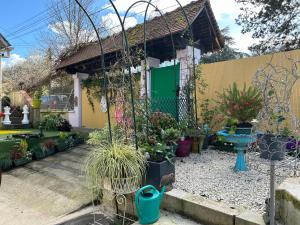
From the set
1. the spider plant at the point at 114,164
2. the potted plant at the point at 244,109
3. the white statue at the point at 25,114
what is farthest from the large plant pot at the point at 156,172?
the white statue at the point at 25,114

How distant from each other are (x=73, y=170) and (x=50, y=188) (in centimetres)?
80

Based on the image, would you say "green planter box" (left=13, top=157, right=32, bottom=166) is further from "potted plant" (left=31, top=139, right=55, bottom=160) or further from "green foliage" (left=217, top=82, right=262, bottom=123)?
"green foliage" (left=217, top=82, right=262, bottom=123)

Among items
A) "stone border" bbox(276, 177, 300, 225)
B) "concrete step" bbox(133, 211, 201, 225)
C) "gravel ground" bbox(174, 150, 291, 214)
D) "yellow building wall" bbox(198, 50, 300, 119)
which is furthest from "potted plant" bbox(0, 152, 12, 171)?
"stone border" bbox(276, 177, 300, 225)

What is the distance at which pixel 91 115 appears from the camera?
8.96 m

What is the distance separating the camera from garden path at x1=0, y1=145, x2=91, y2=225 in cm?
349

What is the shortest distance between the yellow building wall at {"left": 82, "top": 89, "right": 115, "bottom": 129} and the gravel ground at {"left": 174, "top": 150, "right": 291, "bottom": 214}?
448 cm

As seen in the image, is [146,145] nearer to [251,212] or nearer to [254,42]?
[251,212]

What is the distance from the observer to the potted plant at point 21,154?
5684mm

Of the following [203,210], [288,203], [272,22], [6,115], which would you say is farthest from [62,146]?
[272,22]

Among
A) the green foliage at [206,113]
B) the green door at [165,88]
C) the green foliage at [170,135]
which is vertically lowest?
the green foliage at [170,135]

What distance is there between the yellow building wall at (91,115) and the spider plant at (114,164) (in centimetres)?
543

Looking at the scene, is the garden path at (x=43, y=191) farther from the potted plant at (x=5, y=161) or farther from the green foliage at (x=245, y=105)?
the green foliage at (x=245, y=105)

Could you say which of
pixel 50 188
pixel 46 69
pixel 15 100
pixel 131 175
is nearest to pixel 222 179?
pixel 131 175

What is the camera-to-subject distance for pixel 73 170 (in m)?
5.15
